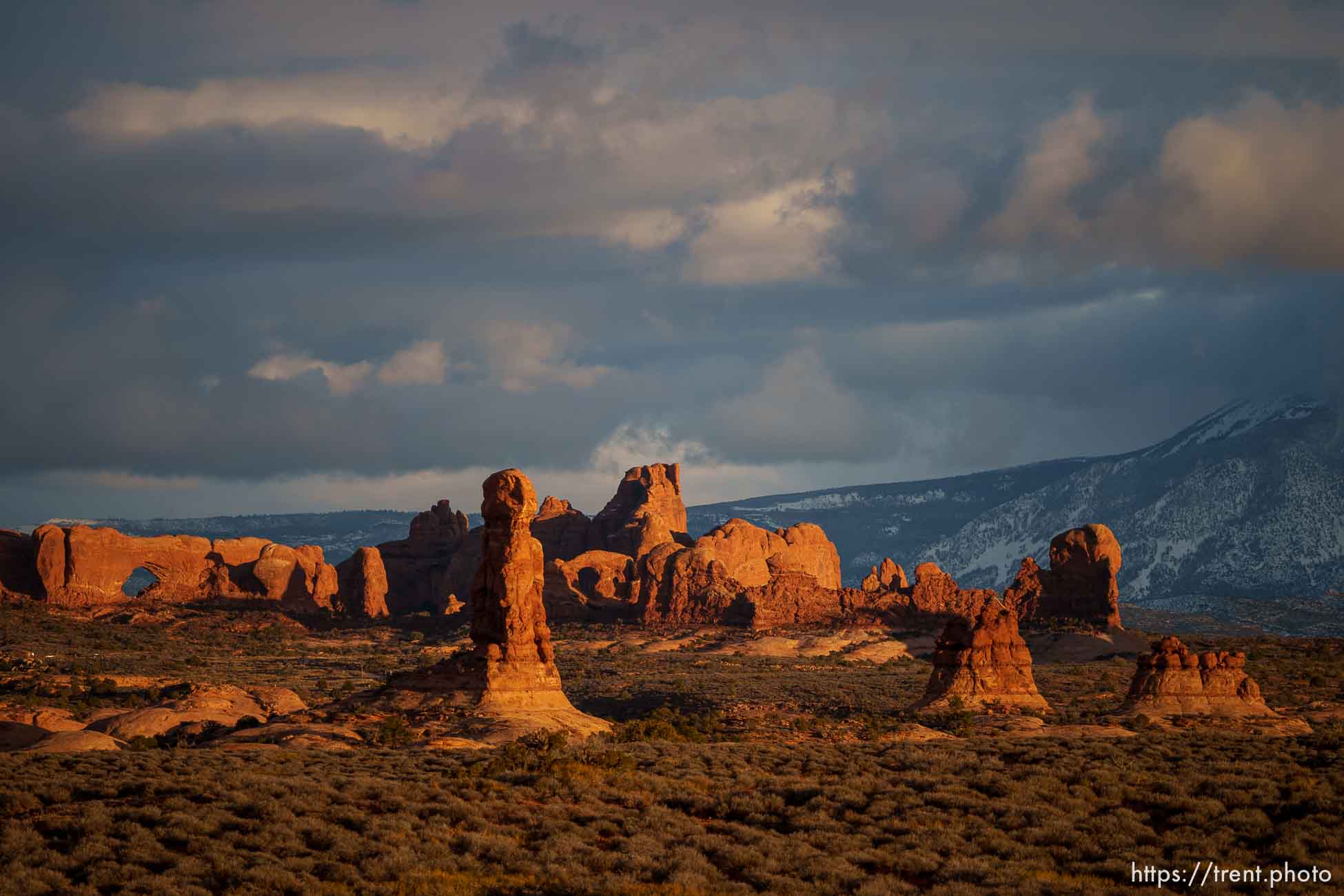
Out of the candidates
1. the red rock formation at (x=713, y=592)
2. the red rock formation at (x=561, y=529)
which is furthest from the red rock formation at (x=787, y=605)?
the red rock formation at (x=561, y=529)

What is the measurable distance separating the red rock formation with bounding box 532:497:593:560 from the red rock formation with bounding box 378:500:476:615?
781 centimetres

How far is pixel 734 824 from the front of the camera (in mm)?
29734

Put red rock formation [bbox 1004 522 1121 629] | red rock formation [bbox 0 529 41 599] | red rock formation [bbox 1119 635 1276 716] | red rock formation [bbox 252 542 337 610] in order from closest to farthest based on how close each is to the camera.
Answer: red rock formation [bbox 1119 635 1276 716], red rock formation [bbox 1004 522 1121 629], red rock formation [bbox 0 529 41 599], red rock formation [bbox 252 542 337 610]

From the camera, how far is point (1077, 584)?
122 m

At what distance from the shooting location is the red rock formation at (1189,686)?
61562 mm

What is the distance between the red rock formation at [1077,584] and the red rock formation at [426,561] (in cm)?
5226

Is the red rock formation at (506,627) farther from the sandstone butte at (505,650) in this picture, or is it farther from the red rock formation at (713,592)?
the red rock formation at (713,592)

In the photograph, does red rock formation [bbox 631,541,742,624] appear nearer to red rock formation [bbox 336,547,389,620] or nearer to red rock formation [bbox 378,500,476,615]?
red rock formation [bbox 378,500,476,615]

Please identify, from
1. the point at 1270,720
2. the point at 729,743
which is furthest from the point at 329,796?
the point at 1270,720

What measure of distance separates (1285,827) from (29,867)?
902 inches

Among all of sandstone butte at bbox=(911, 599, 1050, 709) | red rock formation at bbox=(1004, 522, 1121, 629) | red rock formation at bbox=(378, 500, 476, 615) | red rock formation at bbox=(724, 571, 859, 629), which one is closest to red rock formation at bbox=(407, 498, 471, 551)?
red rock formation at bbox=(378, 500, 476, 615)

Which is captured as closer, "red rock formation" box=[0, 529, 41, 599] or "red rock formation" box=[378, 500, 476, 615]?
"red rock formation" box=[0, 529, 41, 599]

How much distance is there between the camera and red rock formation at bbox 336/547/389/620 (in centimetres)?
13738

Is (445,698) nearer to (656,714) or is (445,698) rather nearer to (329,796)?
(656,714)
